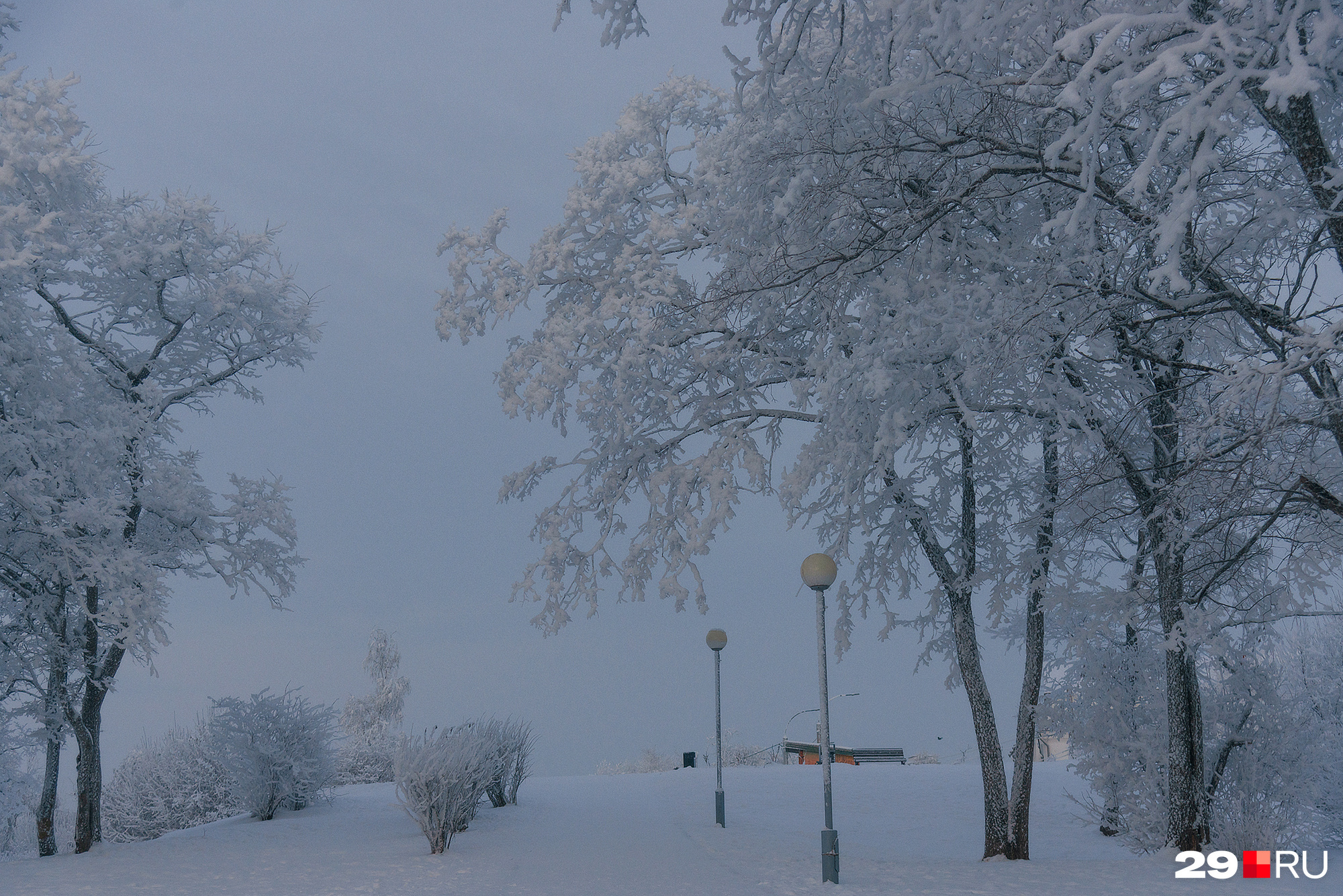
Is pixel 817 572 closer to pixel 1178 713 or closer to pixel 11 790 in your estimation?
pixel 1178 713

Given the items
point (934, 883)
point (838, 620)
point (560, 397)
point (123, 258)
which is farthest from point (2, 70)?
point (934, 883)

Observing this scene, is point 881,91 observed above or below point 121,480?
above

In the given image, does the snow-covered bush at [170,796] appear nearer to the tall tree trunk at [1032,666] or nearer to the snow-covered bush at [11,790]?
the snow-covered bush at [11,790]

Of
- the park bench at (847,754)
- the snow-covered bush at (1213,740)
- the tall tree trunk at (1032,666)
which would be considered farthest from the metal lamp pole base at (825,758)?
the park bench at (847,754)

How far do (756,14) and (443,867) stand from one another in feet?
29.7

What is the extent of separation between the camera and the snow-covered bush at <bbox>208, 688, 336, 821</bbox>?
1658 centimetres

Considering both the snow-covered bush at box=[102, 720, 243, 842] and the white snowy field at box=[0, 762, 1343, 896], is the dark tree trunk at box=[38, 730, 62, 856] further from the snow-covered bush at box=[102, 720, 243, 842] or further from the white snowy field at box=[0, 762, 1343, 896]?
the snow-covered bush at box=[102, 720, 243, 842]

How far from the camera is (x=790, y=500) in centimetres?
1098

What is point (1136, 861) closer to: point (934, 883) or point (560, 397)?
point (934, 883)

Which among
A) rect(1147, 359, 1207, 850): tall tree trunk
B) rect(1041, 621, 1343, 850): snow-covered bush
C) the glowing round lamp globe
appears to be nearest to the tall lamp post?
the glowing round lamp globe

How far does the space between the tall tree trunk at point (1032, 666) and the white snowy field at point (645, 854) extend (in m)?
0.41

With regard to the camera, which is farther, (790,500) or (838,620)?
(838,620)

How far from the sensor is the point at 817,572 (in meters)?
9.35

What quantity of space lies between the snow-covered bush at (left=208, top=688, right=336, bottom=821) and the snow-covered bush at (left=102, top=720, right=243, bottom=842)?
2543 millimetres
